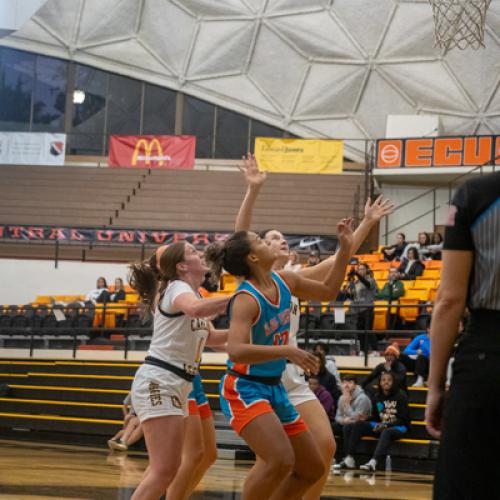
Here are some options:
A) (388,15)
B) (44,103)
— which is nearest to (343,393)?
(388,15)

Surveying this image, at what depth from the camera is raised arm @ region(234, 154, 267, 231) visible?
5.62 metres

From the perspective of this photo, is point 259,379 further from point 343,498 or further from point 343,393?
point 343,393

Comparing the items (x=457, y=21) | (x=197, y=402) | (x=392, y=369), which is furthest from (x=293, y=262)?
(x=457, y=21)

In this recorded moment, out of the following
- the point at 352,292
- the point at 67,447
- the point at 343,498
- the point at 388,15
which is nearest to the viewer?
the point at 343,498

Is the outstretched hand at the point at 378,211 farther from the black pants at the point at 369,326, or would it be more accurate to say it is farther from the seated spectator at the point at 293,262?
the black pants at the point at 369,326

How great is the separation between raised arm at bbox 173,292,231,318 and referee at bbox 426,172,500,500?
1.96 meters

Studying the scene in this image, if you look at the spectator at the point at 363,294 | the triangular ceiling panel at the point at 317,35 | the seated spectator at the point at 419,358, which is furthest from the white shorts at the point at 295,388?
the triangular ceiling panel at the point at 317,35

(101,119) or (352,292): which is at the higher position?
(101,119)

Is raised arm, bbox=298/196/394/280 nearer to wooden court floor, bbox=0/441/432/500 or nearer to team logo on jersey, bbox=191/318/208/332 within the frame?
team logo on jersey, bbox=191/318/208/332

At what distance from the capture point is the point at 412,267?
1639 centimetres

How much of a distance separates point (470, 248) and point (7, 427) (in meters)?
12.0

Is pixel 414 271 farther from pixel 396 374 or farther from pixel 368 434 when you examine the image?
pixel 368 434

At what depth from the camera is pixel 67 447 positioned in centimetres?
1223

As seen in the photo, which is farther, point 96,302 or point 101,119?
point 101,119
